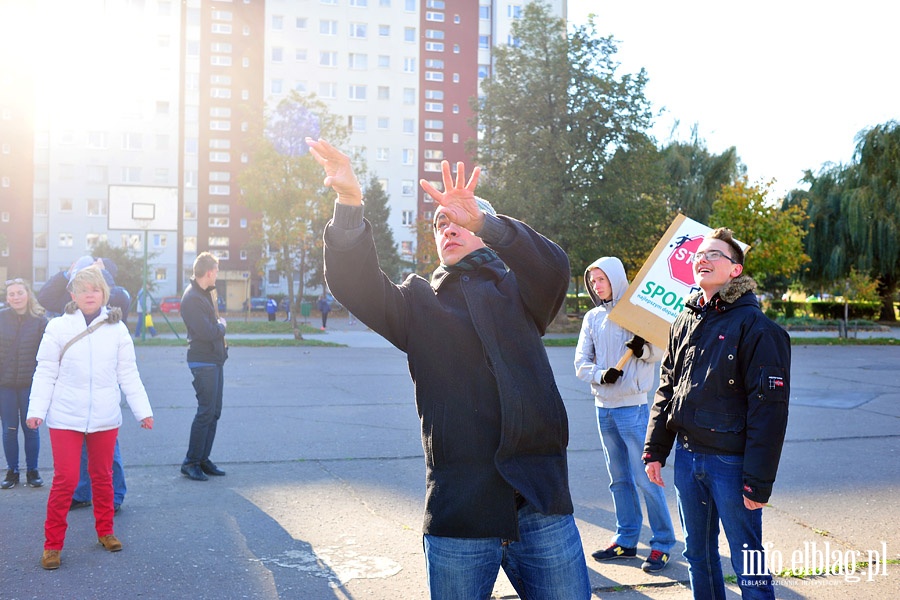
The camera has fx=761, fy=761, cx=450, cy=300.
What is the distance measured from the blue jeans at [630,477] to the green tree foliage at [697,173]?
36051 millimetres

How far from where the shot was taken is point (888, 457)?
319 inches

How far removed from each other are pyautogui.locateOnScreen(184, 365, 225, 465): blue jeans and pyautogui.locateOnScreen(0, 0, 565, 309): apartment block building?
53.3 metres

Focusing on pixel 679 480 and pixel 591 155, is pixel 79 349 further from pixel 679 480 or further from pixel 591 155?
pixel 591 155

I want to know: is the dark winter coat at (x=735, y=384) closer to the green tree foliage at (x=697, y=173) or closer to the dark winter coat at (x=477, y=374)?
the dark winter coat at (x=477, y=374)

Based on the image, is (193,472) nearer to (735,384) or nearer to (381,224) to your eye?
(735,384)

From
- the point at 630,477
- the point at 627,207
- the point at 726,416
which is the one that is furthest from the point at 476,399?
the point at 627,207

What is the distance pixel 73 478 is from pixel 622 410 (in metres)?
3.63

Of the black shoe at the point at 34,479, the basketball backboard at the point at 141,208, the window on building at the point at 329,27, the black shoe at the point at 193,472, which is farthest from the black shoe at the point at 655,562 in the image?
the window on building at the point at 329,27

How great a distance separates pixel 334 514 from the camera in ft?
19.3

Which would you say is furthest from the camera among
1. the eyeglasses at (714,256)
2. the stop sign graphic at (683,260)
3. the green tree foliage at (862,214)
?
the green tree foliage at (862,214)

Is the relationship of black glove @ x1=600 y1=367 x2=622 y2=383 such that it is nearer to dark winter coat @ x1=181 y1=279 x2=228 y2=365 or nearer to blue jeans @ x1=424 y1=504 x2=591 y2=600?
blue jeans @ x1=424 y1=504 x2=591 y2=600

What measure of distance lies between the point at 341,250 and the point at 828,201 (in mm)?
40815

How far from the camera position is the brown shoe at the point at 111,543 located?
196 inches

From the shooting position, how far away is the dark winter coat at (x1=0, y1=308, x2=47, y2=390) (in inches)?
262
